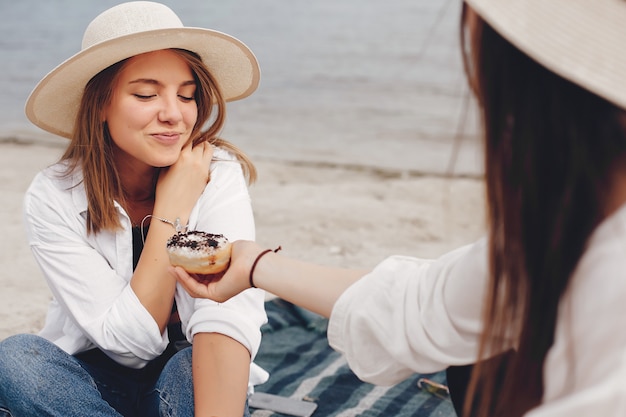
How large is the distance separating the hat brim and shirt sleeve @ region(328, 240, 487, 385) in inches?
47.0

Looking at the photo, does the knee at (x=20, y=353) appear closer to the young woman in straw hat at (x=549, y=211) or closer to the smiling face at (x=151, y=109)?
the smiling face at (x=151, y=109)

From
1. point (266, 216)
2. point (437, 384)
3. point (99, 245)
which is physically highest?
point (99, 245)

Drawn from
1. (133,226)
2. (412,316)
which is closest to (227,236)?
(133,226)

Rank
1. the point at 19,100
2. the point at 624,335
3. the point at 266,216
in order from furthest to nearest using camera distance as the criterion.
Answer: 1. the point at 19,100
2. the point at 266,216
3. the point at 624,335

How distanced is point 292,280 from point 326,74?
11575mm

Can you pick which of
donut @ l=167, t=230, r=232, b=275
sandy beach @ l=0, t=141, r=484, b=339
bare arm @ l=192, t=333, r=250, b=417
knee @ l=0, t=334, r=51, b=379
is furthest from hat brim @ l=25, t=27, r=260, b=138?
sandy beach @ l=0, t=141, r=484, b=339

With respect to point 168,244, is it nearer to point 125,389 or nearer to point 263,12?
point 125,389

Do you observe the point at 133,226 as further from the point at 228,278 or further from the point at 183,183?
the point at 228,278

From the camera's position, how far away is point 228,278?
7.14 feet

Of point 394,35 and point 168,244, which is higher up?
point 168,244

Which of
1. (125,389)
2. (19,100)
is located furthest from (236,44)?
(19,100)

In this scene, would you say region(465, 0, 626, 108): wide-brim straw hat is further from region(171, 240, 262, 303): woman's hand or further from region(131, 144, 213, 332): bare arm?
region(131, 144, 213, 332): bare arm

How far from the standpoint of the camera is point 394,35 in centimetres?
1705

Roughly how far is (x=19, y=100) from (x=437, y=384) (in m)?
9.66
